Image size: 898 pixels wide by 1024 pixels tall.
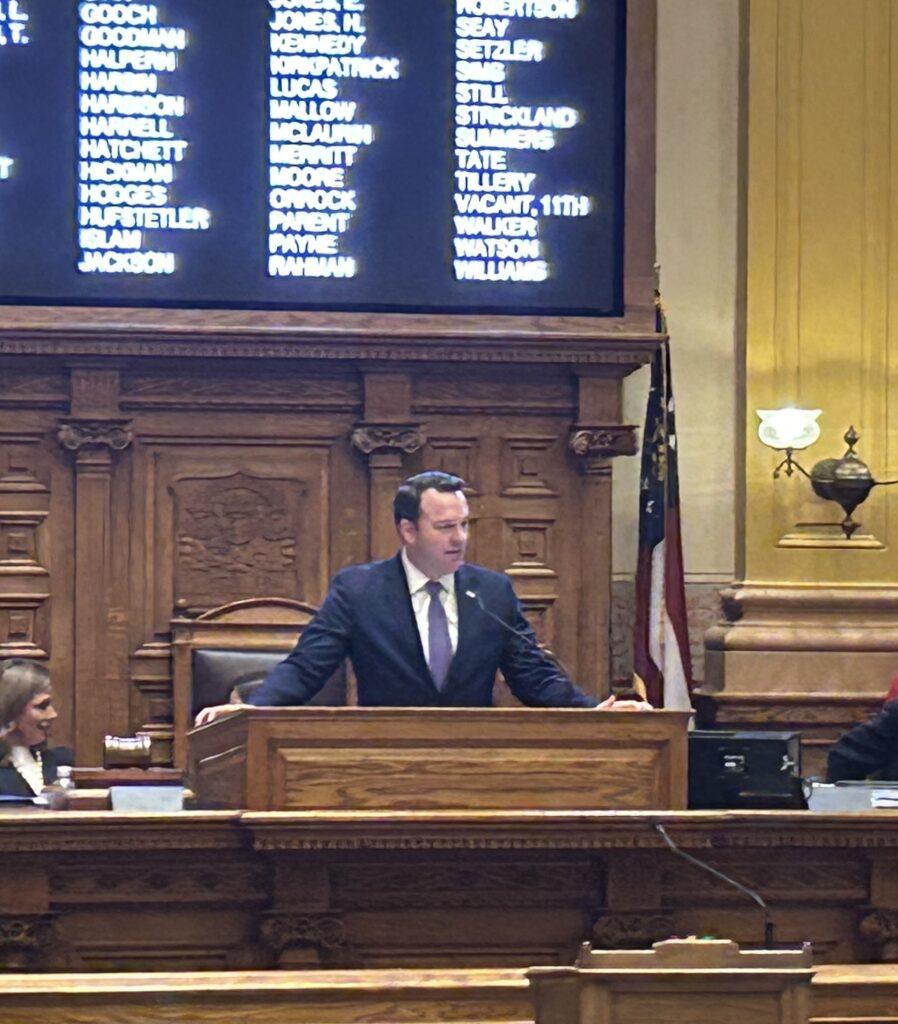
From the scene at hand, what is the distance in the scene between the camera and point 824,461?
786 cm

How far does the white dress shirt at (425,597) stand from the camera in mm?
5102

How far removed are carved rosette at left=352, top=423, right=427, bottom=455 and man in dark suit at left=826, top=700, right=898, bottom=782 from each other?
2.67m

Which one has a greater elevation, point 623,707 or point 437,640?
point 437,640

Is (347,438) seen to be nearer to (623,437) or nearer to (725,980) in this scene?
(623,437)

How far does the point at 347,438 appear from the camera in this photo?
7.72 meters

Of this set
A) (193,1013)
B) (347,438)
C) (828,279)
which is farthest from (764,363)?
(193,1013)

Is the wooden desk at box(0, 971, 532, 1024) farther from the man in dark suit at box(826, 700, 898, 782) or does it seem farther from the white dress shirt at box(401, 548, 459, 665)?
the man in dark suit at box(826, 700, 898, 782)

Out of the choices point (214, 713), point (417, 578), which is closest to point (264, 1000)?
point (214, 713)

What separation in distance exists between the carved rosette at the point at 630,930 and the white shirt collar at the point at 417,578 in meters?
1.03

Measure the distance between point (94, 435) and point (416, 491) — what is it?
271 cm

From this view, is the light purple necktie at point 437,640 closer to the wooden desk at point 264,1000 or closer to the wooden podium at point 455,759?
the wooden podium at point 455,759

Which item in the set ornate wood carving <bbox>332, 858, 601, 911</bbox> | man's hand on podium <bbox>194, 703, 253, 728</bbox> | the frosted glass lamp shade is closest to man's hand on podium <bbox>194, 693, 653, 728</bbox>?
man's hand on podium <bbox>194, 703, 253, 728</bbox>

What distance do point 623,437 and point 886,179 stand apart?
148 cm

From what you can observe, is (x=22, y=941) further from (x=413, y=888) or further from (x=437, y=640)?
(x=437, y=640)
